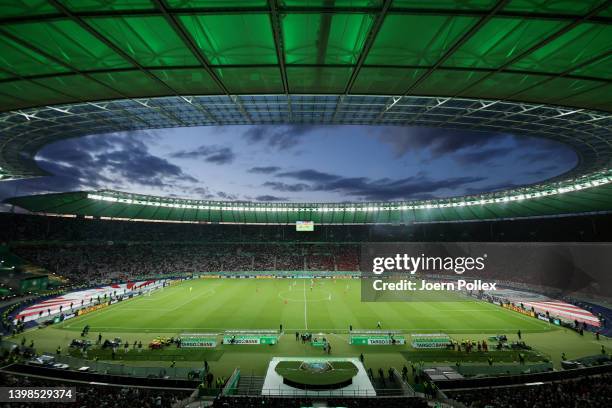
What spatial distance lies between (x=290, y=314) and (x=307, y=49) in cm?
3608

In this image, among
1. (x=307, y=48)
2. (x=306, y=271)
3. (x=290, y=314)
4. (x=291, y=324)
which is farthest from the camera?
(x=306, y=271)

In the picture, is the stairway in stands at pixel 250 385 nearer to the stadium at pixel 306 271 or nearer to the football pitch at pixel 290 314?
the stadium at pixel 306 271

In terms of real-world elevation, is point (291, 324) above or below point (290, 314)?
below

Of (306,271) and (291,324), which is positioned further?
(306,271)

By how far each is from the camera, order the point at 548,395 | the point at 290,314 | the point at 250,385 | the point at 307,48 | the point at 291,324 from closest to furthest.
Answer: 1. the point at 307,48
2. the point at 548,395
3. the point at 250,385
4. the point at 291,324
5. the point at 290,314

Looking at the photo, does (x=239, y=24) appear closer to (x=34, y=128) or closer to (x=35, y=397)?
(x=35, y=397)

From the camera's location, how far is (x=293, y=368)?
20281mm

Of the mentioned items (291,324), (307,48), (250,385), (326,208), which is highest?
(326,208)

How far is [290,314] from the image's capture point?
38469 mm

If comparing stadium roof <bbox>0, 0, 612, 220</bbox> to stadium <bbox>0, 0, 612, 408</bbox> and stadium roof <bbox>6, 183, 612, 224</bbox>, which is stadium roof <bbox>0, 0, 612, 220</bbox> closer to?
stadium <bbox>0, 0, 612, 408</bbox>

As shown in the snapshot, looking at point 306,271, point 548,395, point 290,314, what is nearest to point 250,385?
point 548,395

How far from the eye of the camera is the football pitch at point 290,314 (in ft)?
111

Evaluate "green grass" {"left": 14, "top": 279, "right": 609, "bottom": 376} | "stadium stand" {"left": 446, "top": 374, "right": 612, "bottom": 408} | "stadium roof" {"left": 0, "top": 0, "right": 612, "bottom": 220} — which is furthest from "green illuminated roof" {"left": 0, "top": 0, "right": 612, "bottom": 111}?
"green grass" {"left": 14, "top": 279, "right": 609, "bottom": 376}

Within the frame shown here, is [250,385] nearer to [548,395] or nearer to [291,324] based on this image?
[291,324]
